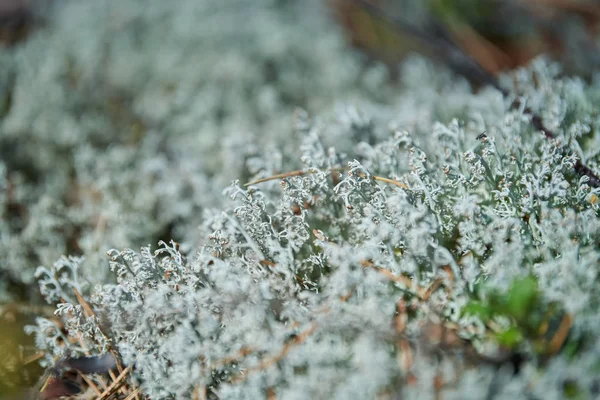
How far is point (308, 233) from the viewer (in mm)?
1207

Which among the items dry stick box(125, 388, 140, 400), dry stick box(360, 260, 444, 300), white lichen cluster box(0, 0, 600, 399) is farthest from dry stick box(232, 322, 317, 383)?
dry stick box(125, 388, 140, 400)

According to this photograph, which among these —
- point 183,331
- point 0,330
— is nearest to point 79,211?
point 0,330

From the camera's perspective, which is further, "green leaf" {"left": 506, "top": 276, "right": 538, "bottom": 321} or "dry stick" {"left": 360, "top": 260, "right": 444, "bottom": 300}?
"dry stick" {"left": 360, "top": 260, "right": 444, "bottom": 300}

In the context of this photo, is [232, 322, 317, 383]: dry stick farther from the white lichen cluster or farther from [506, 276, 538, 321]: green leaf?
[506, 276, 538, 321]: green leaf

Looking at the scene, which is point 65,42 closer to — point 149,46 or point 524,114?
point 149,46

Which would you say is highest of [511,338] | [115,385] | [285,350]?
[511,338]

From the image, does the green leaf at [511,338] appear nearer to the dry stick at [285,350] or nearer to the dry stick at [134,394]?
the dry stick at [285,350]

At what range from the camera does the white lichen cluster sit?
87cm

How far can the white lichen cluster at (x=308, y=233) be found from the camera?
87cm

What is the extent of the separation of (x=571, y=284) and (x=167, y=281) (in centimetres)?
90

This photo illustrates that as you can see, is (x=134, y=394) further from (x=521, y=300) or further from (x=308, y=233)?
(x=521, y=300)

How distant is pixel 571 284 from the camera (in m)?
0.86

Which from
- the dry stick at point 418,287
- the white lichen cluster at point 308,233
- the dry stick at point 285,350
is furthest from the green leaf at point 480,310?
the dry stick at point 285,350

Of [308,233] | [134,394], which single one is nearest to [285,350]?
[308,233]
